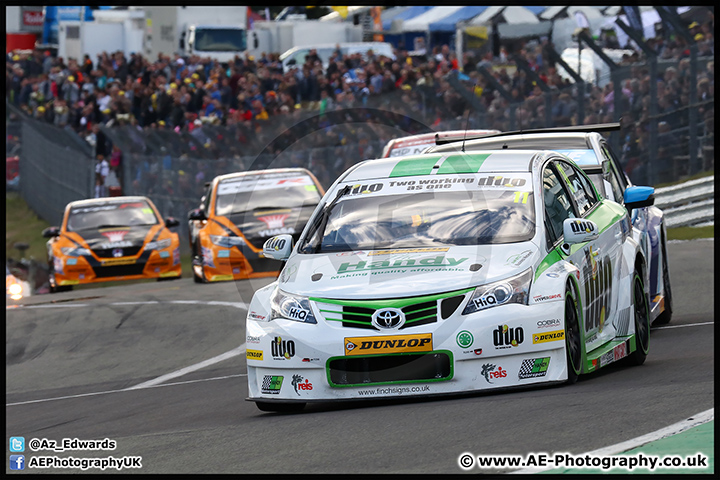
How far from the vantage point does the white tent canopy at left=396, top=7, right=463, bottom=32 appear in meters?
38.7

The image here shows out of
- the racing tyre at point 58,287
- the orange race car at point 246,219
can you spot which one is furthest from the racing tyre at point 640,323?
the racing tyre at point 58,287

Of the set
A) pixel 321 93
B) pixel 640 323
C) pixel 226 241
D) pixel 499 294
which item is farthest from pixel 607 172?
pixel 321 93

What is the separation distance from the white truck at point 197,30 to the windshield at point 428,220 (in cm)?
3320

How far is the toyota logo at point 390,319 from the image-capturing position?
22.4 feet

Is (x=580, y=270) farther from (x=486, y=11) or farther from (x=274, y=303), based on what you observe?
(x=486, y=11)

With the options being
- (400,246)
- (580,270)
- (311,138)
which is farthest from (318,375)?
(311,138)

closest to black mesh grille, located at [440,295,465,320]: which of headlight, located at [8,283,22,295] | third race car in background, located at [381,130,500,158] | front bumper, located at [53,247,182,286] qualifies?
third race car in background, located at [381,130,500,158]

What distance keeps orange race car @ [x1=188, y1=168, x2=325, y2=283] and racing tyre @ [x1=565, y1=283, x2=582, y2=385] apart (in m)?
10.6

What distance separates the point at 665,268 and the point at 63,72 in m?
29.0

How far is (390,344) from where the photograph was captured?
679 centimetres

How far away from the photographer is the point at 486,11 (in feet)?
116

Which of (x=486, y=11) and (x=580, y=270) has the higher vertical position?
(x=486, y=11)

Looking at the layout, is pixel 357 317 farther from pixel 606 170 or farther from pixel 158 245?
pixel 158 245

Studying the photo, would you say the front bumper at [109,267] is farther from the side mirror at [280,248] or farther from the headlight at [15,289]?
the side mirror at [280,248]
